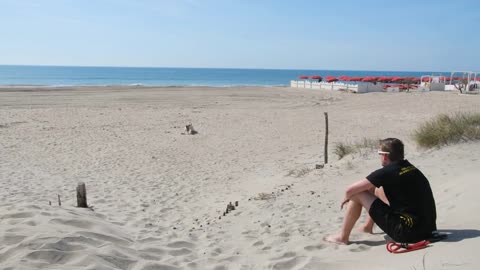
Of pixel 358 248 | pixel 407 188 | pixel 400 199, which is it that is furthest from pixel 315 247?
pixel 407 188

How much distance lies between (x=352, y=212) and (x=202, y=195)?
3942 millimetres

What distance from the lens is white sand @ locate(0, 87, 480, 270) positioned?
4344 mm

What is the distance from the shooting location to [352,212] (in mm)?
4637

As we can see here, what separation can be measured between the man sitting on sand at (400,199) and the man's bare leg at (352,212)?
3 centimetres

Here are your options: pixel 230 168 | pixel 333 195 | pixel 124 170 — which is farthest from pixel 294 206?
pixel 124 170

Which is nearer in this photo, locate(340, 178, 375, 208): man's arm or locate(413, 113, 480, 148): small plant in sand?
locate(340, 178, 375, 208): man's arm

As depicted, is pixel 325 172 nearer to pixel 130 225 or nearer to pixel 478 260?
pixel 130 225

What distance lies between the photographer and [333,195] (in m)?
6.99

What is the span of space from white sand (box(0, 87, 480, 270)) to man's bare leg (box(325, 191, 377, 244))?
119 millimetres

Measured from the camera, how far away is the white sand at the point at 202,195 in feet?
14.3

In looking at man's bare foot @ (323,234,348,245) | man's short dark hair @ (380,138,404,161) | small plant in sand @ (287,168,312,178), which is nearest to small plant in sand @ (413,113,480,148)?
small plant in sand @ (287,168,312,178)

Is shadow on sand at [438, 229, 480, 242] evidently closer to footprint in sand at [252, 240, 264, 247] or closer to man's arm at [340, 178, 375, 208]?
man's arm at [340, 178, 375, 208]

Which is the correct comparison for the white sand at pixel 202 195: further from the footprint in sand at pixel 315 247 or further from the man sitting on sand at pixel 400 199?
the man sitting on sand at pixel 400 199

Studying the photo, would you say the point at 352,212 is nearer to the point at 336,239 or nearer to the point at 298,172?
the point at 336,239
